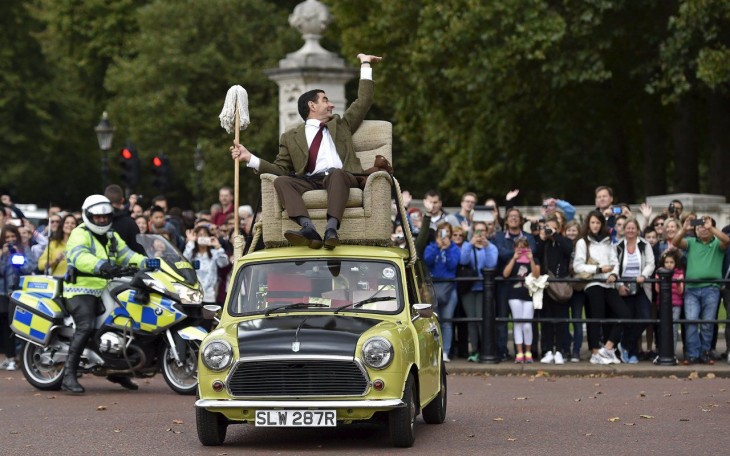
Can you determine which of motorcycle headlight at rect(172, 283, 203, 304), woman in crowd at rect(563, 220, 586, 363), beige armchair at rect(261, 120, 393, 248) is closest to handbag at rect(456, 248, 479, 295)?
woman in crowd at rect(563, 220, 586, 363)

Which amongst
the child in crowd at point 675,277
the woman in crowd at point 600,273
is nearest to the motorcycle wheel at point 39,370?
the woman in crowd at point 600,273

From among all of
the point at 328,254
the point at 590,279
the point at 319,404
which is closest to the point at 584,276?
the point at 590,279

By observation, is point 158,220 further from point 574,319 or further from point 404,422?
point 404,422

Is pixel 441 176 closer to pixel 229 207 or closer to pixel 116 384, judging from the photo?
pixel 229 207

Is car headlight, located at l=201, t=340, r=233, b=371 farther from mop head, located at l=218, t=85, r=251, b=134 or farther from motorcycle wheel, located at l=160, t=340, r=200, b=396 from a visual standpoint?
motorcycle wheel, located at l=160, t=340, r=200, b=396

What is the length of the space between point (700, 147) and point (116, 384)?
34.6 meters

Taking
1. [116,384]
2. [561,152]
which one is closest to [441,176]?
[561,152]

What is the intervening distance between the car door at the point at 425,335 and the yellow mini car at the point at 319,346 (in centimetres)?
2

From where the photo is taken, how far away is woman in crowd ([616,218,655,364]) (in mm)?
20719

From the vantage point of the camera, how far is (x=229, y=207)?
86.7ft

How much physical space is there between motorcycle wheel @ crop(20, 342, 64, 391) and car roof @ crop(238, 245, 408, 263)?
5136 mm

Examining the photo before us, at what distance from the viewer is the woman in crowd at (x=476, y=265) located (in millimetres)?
21469

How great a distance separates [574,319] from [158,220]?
616 cm

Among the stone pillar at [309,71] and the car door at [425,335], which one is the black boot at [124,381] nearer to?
the car door at [425,335]
